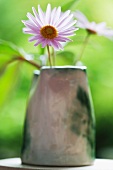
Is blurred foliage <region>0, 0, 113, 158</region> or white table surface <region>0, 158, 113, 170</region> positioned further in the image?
blurred foliage <region>0, 0, 113, 158</region>

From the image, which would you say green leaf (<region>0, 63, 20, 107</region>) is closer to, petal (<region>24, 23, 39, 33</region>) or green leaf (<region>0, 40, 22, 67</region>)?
green leaf (<region>0, 40, 22, 67</region>)

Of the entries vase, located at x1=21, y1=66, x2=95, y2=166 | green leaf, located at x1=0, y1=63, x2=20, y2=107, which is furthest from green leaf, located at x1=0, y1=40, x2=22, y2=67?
vase, located at x1=21, y1=66, x2=95, y2=166

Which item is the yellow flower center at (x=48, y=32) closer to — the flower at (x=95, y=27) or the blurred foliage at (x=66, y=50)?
the flower at (x=95, y=27)

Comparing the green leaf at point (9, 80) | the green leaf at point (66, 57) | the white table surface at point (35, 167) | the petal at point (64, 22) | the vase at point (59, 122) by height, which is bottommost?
the white table surface at point (35, 167)

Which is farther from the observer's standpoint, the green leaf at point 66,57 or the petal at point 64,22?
the green leaf at point 66,57

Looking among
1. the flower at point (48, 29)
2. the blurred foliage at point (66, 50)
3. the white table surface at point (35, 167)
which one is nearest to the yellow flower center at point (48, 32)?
the flower at point (48, 29)
